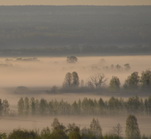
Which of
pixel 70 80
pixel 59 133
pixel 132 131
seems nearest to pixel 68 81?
pixel 70 80

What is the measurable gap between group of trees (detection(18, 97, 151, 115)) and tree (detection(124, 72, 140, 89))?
269cm

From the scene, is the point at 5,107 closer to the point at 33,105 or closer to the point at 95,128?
the point at 33,105

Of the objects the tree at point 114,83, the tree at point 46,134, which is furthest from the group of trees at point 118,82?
the tree at point 46,134

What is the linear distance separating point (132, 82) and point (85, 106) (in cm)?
730

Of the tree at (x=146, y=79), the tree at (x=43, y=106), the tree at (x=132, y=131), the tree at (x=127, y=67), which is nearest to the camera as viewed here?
the tree at (x=132, y=131)

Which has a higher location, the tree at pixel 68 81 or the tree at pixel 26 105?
the tree at pixel 68 81

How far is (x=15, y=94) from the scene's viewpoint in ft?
194

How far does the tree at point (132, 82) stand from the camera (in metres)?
55.8

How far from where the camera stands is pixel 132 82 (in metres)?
57.8

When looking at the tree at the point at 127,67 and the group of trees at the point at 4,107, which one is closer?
the group of trees at the point at 4,107

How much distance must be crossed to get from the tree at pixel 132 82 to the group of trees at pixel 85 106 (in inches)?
106

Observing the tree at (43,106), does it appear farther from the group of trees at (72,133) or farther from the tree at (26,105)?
the group of trees at (72,133)

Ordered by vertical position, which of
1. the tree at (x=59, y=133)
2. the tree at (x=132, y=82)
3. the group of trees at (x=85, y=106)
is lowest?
the tree at (x=59, y=133)

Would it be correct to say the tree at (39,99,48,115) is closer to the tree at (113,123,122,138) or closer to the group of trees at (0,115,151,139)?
the tree at (113,123,122,138)
